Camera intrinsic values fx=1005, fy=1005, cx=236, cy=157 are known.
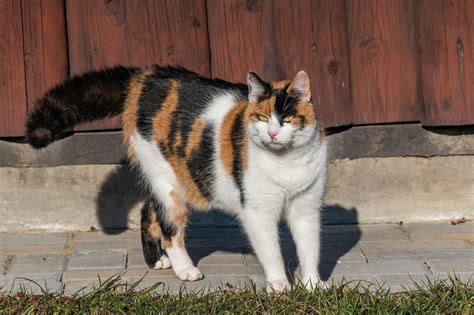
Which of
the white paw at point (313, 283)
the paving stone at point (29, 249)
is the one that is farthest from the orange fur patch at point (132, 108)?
the white paw at point (313, 283)

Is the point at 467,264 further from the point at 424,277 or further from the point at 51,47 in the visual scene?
the point at 51,47

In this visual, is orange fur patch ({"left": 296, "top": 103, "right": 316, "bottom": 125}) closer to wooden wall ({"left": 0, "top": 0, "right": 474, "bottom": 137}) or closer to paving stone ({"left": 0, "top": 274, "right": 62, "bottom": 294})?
wooden wall ({"left": 0, "top": 0, "right": 474, "bottom": 137})

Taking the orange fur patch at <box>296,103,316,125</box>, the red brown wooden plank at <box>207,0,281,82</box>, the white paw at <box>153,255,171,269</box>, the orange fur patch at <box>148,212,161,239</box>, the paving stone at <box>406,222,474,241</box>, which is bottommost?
the paving stone at <box>406,222,474,241</box>

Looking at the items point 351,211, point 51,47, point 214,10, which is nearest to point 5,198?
point 51,47

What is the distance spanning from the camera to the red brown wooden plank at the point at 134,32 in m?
6.24

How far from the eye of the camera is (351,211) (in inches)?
258

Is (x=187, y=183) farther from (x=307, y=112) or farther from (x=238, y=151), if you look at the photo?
(x=307, y=112)

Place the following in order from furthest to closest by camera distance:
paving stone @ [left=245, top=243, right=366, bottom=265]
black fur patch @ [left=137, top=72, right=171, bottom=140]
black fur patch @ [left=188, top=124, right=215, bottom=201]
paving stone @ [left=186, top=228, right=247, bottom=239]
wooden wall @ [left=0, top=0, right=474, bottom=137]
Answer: paving stone @ [left=186, top=228, right=247, bottom=239] < wooden wall @ [left=0, top=0, right=474, bottom=137] < paving stone @ [left=245, top=243, right=366, bottom=265] < black fur patch @ [left=137, top=72, right=171, bottom=140] < black fur patch @ [left=188, top=124, right=215, bottom=201]

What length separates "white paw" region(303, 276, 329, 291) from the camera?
16.3 feet

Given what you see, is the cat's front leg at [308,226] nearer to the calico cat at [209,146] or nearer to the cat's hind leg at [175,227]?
the calico cat at [209,146]

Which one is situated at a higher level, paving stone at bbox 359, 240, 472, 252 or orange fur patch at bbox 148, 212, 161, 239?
orange fur patch at bbox 148, 212, 161, 239

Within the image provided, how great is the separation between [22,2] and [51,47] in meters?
0.32

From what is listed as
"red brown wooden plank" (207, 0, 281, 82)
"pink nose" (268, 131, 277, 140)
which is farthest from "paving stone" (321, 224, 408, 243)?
"pink nose" (268, 131, 277, 140)

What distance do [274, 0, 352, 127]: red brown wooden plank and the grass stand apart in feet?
5.56
